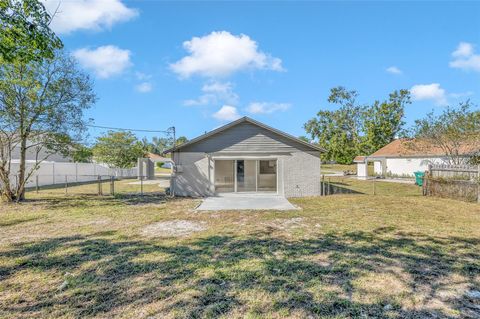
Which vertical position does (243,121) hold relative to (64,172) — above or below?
above

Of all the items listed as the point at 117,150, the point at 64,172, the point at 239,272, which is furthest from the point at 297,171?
the point at 117,150

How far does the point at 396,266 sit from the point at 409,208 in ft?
22.5

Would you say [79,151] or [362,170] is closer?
[79,151]

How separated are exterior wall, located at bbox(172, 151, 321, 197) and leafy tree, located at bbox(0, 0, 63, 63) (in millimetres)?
8703

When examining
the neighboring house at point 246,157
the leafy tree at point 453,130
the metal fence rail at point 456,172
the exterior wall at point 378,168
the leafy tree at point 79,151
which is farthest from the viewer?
the exterior wall at point 378,168

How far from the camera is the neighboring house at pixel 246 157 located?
1398 cm

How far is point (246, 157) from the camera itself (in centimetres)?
1408

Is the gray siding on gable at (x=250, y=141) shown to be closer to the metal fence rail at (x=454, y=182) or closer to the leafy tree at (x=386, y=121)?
the metal fence rail at (x=454, y=182)

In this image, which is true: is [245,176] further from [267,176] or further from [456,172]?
[456,172]

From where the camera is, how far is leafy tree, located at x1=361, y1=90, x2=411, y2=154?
121ft

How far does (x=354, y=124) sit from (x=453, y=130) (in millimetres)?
21829

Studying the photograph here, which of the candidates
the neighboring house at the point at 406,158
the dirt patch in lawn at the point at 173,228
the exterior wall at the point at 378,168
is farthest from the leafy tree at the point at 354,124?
the dirt patch in lawn at the point at 173,228

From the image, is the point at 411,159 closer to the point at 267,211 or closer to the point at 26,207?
the point at 267,211

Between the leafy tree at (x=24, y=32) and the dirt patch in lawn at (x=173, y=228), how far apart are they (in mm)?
4935
